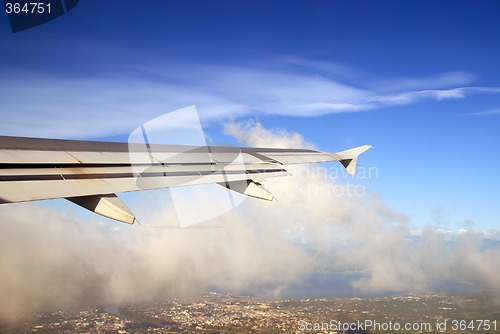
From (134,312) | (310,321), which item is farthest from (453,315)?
(134,312)

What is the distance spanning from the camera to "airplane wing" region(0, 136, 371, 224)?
172 inches

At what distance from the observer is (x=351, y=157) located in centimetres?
1230

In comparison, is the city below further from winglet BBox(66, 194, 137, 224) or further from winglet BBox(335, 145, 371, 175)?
winglet BBox(66, 194, 137, 224)

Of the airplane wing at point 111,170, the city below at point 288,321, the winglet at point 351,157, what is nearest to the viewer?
the airplane wing at point 111,170

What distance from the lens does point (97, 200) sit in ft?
15.5

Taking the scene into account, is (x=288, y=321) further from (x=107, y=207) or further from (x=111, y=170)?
(x=107, y=207)

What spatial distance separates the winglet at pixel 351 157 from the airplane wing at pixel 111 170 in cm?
347

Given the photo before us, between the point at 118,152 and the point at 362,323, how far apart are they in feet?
419

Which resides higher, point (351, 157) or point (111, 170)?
point (351, 157)

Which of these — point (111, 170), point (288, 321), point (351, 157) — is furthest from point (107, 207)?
point (288, 321)

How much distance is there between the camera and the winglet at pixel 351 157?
477 inches

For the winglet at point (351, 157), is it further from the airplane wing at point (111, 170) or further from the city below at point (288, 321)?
the city below at point (288, 321)

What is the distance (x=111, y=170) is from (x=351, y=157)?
30.3ft

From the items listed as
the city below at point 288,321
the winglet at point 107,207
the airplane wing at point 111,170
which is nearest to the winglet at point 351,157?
the airplane wing at point 111,170
